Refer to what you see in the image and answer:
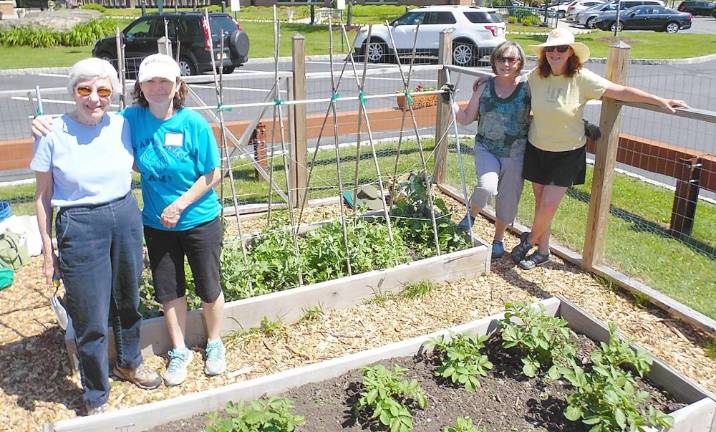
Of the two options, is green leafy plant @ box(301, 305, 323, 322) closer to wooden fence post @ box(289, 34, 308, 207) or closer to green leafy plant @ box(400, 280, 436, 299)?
green leafy plant @ box(400, 280, 436, 299)

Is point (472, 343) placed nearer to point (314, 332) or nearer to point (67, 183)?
point (314, 332)

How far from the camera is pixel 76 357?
11.5 ft

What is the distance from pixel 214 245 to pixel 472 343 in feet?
5.00

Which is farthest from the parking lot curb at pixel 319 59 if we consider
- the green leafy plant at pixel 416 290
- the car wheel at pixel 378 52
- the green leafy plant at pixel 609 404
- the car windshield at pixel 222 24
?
the green leafy plant at pixel 609 404

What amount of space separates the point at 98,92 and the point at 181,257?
3.25 ft

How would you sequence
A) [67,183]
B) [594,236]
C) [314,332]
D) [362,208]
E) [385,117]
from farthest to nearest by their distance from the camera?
1. [385,117]
2. [362,208]
3. [594,236]
4. [314,332]
5. [67,183]

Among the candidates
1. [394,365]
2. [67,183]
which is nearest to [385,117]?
[394,365]

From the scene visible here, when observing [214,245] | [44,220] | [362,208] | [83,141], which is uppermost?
[83,141]

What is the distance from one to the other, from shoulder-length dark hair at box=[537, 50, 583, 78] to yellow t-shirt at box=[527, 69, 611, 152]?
0.03m

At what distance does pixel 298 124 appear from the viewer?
19.3 ft

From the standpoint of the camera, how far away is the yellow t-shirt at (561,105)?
434cm

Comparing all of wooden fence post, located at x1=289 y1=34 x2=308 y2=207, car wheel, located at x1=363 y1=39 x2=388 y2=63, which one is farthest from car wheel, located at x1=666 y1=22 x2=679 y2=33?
wooden fence post, located at x1=289 y1=34 x2=308 y2=207

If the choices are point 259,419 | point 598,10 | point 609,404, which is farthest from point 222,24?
point 598,10

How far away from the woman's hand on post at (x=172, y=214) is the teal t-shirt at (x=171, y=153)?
0.26 ft
